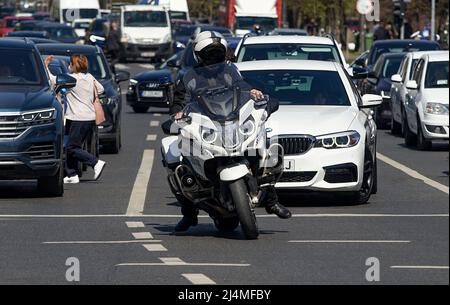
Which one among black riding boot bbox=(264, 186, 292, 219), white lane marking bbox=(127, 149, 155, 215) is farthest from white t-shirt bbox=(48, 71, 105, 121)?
black riding boot bbox=(264, 186, 292, 219)

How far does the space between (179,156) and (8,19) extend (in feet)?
279

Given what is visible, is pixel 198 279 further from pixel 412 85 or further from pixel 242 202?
pixel 412 85

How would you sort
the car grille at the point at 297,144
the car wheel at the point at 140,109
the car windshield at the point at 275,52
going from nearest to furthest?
the car grille at the point at 297,144 < the car windshield at the point at 275,52 < the car wheel at the point at 140,109

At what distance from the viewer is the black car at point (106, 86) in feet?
82.6

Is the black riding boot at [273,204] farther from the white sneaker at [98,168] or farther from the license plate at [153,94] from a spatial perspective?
the license plate at [153,94]

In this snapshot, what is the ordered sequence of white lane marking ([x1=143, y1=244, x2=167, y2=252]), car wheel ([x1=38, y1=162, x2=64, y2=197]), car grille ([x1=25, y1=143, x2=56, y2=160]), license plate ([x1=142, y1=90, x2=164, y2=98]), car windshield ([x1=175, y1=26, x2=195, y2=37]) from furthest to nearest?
car windshield ([x1=175, y1=26, x2=195, y2=37])
license plate ([x1=142, y1=90, x2=164, y2=98])
car wheel ([x1=38, y1=162, x2=64, y2=197])
car grille ([x1=25, y1=143, x2=56, y2=160])
white lane marking ([x1=143, y1=244, x2=167, y2=252])

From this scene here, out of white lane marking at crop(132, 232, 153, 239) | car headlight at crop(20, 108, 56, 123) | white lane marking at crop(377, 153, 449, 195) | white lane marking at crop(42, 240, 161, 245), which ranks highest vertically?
car headlight at crop(20, 108, 56, 123)

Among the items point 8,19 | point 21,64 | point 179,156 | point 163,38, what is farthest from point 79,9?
point 179,156

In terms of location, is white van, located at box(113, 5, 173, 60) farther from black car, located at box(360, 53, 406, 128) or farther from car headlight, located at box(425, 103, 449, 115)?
car headlight, located at box(425, 103, 449, 115)

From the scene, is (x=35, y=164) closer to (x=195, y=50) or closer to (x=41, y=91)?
(x=41, y=91)

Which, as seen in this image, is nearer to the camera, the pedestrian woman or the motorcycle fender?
the motorcycle fender

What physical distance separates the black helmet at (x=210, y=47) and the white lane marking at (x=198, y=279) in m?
3.07

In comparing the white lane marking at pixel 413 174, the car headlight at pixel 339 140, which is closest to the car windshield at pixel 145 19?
the white lane marking at pixel 413 174

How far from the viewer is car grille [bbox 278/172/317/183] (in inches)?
664
